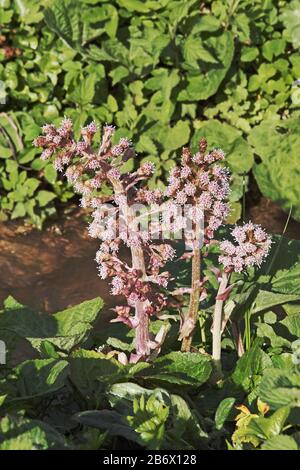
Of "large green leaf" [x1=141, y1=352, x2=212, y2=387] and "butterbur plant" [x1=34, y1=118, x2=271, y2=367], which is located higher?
"butterbur plant" [x1=34, y1=118, x2=271, y2=367]

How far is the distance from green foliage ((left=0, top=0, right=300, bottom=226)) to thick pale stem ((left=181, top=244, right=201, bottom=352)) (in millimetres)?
2891

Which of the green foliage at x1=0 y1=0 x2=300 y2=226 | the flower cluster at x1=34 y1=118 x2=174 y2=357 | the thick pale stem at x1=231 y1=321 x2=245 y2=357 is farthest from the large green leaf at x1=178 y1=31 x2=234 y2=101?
the flower cluster at x1=34 y1=118 x2=174 y2=357

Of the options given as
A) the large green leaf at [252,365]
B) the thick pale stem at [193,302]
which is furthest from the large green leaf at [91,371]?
the large green leaf at [252,365]

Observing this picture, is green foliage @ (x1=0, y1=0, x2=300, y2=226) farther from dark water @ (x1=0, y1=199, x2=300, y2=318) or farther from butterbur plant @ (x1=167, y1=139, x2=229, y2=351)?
butterbur plant @ (x1=167, y1=139, x2=229, y2=351)

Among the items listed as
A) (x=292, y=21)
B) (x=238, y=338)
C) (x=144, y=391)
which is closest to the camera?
(x=144, y=391)

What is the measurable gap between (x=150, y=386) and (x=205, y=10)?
3.86 m

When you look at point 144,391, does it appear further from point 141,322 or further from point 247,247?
point 247,247

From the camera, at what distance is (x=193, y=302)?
9.83 feet

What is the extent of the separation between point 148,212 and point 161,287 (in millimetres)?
586

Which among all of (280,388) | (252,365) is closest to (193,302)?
(252,365)

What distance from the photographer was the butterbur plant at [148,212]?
277 cm

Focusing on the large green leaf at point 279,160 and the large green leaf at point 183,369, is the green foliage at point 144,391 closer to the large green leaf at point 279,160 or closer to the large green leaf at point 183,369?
the large green leaf at point 183,369

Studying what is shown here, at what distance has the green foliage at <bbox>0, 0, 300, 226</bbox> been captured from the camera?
19.6 ft
